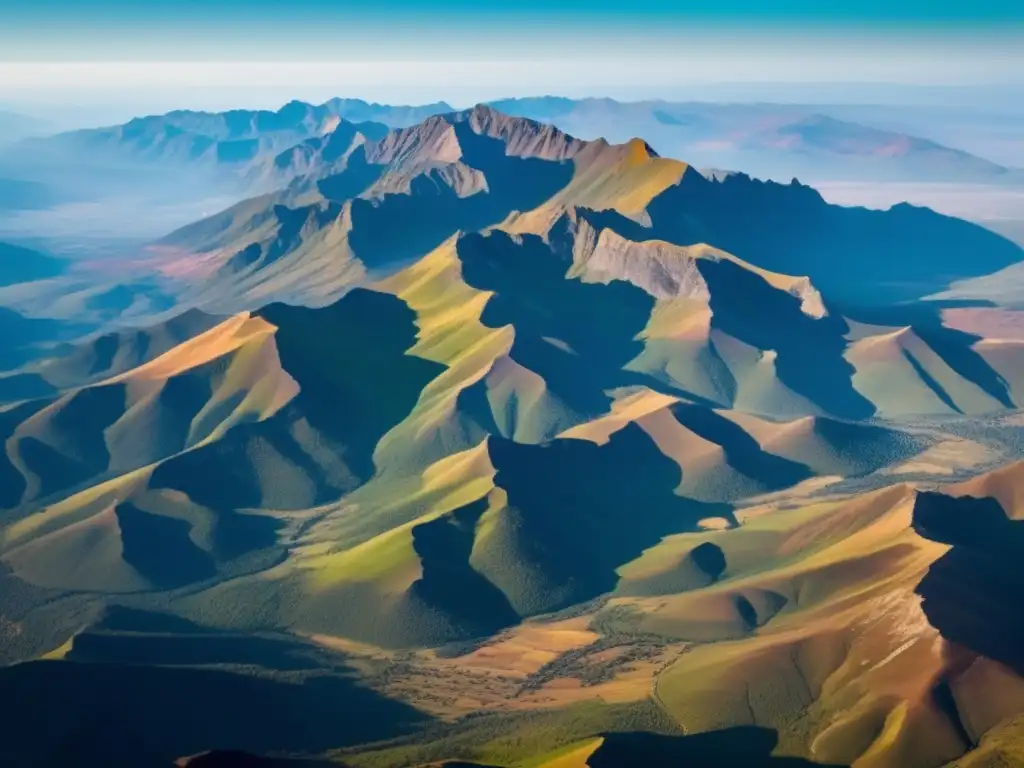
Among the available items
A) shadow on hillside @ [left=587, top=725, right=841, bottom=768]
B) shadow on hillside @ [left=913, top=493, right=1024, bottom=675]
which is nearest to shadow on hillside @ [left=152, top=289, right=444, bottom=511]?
shadow on hillside @ [left=587, top=725, right=841, bottom=768]

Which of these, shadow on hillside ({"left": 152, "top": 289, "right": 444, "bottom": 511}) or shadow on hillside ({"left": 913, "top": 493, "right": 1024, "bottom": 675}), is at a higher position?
shadow on hillside ({"left": 913, "top": 493, "right": 1024, "bottom": 675})

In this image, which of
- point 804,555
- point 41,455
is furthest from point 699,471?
point 41,455

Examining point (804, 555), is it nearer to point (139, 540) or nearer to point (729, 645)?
point (729, 645)

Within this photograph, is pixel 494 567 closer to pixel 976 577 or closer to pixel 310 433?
pixel 310 433

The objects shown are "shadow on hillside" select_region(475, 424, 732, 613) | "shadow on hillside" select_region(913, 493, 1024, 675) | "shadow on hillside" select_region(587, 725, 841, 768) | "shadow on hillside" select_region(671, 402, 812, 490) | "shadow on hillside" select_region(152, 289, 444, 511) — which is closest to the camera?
"shadow on hillside" select_region(587, 725, 841, 768)

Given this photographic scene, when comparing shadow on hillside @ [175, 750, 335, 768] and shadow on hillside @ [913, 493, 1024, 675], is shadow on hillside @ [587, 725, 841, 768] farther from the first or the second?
shadow on hillside @ [175, 750, 335, 768]

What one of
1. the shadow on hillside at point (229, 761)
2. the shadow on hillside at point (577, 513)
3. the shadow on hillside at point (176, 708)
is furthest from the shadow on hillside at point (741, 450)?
the shadow on hillside at point (229, 761)
